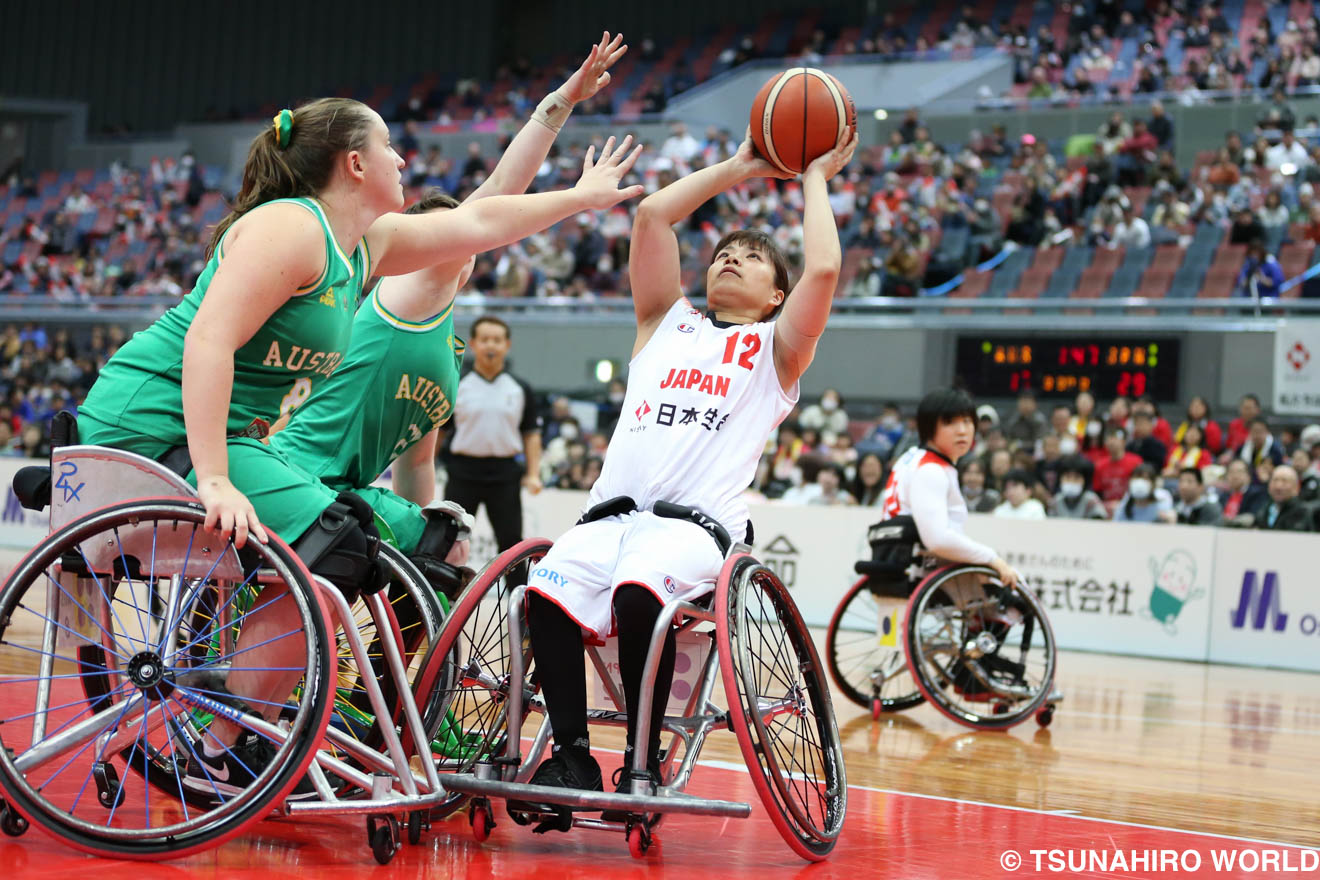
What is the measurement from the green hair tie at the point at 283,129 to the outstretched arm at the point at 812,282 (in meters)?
1.03

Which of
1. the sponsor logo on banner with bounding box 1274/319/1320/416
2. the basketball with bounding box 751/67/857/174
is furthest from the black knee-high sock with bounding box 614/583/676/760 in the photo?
the sponsor logo on banner with bounding box 1274/319/1320/416

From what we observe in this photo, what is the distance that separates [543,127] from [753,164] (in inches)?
22.2

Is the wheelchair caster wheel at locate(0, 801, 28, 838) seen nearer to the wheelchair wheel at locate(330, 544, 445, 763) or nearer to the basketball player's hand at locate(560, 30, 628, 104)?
the wheelchair wheel at locate(330, 544, 445, 763)

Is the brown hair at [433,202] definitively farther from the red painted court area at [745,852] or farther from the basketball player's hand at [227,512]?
the red painted court area at [745,852]

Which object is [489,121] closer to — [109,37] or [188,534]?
[109,37]

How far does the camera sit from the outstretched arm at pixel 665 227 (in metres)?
3.15

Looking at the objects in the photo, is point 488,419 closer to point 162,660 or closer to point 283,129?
point 283,129

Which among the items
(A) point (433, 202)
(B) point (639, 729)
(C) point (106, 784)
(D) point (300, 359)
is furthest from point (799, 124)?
(C) point (106, 784)

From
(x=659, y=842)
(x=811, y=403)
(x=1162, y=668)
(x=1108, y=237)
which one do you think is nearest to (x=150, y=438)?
(x=659, y=842)

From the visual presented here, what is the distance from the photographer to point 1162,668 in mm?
8055

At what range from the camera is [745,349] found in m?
3.12

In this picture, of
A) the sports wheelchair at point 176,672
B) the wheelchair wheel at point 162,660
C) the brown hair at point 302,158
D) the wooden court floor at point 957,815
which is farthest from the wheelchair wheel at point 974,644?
the brown hair at point 302,158

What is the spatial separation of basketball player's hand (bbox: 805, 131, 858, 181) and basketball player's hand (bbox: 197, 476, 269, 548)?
1.46 metres

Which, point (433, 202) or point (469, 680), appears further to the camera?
point (433, 202)
